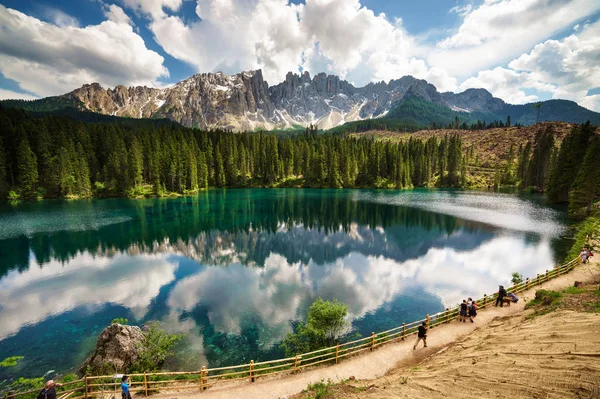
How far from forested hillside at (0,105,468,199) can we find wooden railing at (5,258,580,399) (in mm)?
101703

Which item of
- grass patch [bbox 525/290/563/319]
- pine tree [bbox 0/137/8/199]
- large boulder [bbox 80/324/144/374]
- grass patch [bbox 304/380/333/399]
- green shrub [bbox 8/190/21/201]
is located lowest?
large boulder [bbox 80/324/144/374]

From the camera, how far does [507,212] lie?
241 feet

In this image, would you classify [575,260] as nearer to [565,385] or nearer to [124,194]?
[565,385]

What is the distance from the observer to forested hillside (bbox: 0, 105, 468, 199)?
93.9m

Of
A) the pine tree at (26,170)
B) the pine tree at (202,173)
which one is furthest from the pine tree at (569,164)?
the pine tree at (26,170)

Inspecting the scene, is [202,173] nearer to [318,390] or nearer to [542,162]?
[318,390]

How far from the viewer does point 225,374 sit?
1442 centimetres

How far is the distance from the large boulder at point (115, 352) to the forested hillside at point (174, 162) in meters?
98.0

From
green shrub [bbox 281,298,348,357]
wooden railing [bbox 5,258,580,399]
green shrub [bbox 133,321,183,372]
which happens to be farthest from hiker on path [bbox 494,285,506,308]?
green shrub [bbox 133,321,183,372]

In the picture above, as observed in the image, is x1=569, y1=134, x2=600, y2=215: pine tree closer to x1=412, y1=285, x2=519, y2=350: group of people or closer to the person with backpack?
x1=412, y1=285, x2=519, y2=350: group of people

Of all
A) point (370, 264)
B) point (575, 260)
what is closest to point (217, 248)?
point (370, 264)

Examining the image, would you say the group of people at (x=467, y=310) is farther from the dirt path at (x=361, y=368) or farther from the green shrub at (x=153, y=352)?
the green shrub at (x=153, y=352)

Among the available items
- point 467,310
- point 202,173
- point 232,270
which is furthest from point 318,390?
point 202,173

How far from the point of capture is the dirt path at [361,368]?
14.1 metres
